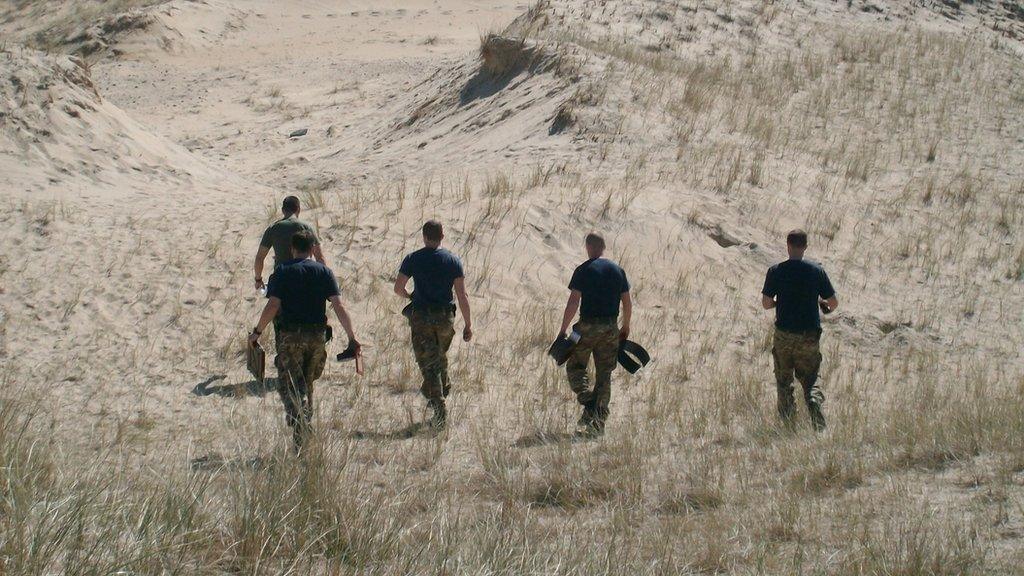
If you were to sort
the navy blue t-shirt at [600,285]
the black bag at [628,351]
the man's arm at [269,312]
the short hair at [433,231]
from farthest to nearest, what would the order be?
the black bag at [628,351] < the navy blue t-shirt at [600,285] < the short hair at [433,231] < the man's arm at [269,312]

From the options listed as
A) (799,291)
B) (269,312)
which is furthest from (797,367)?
(269,312)

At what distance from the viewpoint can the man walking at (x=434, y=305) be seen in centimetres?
727

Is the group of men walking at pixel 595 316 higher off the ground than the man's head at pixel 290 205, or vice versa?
the man's head at pixel 290 205

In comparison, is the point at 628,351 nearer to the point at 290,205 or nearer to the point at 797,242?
the point at 797,242

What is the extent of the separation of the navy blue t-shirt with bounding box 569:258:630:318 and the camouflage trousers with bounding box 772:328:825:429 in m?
1.31

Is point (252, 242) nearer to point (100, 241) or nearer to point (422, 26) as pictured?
point (100, 241)

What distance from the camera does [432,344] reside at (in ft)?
24.3

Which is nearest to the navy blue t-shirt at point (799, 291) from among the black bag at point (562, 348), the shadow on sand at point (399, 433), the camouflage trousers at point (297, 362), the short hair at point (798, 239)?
the short hair at point (798, 239)

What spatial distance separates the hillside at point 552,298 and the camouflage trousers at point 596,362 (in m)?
0.24

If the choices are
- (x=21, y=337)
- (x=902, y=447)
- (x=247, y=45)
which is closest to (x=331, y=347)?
(x=21, y=337)

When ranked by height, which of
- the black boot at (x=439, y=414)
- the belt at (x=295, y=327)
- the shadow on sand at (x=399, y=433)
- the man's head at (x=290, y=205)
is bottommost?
the shadow on sand at (x=399, y=433)

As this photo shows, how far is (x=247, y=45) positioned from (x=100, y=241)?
70.3ft

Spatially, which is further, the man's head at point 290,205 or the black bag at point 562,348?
the man's head at point 290,205

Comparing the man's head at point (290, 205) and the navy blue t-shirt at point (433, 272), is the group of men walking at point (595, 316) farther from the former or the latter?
the man's head at point (290, 205)
